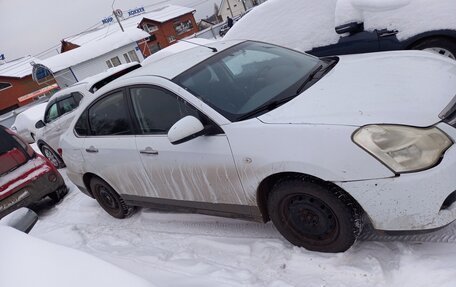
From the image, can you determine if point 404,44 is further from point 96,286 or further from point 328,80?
point 96,286

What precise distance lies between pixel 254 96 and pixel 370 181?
1.19 m

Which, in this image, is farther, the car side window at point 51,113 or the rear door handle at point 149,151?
the car side window at point 51,113

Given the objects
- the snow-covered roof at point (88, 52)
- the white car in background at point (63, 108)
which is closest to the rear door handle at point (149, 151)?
the white car in background at point (63, 108)

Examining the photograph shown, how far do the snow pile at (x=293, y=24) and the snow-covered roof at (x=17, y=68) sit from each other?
115ft

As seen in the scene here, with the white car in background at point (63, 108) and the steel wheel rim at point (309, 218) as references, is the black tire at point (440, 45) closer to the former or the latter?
the steel wheel rim at point (309, 218)

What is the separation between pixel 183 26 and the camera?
4522 centimetres

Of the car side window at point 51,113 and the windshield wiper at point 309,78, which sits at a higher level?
the windshield wiper at point 309,78

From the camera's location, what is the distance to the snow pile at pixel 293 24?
5227 millimetres

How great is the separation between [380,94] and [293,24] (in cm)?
313

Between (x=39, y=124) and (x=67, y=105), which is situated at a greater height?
(x=67, y=105)

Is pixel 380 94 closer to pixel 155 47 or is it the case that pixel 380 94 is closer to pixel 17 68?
pixel 155 47

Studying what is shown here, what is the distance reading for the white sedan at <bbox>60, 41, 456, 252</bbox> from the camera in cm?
241

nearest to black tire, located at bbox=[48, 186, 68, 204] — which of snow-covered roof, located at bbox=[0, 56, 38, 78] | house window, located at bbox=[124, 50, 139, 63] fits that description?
house window, located at bbox=[124, 50, 139, 63]

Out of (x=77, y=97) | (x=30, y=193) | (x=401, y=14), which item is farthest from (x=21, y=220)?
(x=77, y=97)
